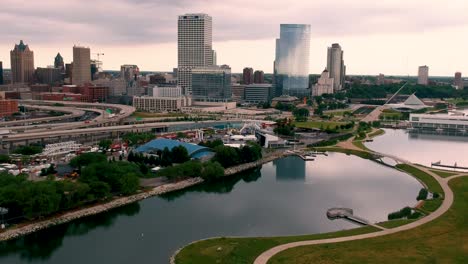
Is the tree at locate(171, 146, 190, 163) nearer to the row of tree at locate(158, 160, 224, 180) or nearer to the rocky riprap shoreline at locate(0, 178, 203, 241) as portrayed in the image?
the row of tree at locate(158, 160, 224, 180)

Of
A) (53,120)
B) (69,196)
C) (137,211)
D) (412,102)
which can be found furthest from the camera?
(412,102)

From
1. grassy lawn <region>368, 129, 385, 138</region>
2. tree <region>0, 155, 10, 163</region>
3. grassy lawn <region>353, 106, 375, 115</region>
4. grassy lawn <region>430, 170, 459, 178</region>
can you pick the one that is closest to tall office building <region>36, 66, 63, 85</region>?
grassy lawn <region>353, 106, 375, 115</region>

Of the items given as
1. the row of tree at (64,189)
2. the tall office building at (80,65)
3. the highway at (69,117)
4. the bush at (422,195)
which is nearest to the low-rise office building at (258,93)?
the highway at (69,117)

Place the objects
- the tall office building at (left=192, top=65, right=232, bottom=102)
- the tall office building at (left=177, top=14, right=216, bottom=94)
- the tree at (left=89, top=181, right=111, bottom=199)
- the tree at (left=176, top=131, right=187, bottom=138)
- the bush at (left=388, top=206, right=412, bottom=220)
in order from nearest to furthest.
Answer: the bush at (left=388, top=206, right=412, bottom=220) < the tree at (left=89, top=181, right=111, bottom=199) < the tree at (left=176, top=131, right=187, bottom=138) < the tall office building at (left=192, top=65, right=232, bottom=102) < the tall office building at (left=177, top=14, right=216, bottom=94)

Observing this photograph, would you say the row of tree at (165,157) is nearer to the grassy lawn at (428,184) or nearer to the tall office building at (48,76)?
the grassy lawn at (428,184)

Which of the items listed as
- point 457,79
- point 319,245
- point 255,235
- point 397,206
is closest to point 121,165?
point 255,235

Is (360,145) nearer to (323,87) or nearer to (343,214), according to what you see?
(343,214)

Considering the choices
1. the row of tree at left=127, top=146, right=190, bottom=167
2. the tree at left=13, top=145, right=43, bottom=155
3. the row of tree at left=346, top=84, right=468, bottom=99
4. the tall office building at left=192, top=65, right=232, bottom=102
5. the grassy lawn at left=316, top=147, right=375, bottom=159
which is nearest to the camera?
the row of tree at left=127, top=146, right=190, bottom=167

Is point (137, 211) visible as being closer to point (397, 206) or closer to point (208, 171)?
point (208, 171)
